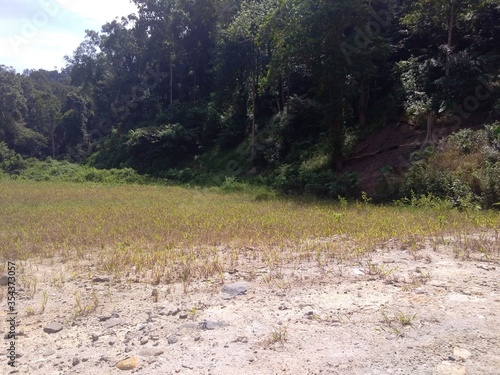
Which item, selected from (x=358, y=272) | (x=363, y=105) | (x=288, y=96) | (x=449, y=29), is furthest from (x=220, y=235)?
(x=288, y=96)

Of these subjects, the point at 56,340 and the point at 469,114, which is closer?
the point at 56,340

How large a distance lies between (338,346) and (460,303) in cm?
147

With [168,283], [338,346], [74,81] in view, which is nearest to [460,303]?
[338,346]

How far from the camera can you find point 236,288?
4496 mm

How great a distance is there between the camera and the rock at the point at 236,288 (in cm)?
439

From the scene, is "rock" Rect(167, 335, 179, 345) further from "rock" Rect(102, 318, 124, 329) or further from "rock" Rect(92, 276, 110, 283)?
"rock" Rect(92, 276, 110, 283)

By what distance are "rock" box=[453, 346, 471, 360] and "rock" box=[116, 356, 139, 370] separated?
2.53 meters

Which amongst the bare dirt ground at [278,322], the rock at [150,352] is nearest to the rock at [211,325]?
the bare dirt ground at [278,322]

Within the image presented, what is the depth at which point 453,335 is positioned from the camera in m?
3.23

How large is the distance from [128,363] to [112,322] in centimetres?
81

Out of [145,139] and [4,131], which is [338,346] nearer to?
[145,139]

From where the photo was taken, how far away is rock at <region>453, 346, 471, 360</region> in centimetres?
296

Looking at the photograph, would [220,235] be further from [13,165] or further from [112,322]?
[13,165]

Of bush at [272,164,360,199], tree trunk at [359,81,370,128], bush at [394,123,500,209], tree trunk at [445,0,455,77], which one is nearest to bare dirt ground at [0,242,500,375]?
bush at [394,123,500,209]
